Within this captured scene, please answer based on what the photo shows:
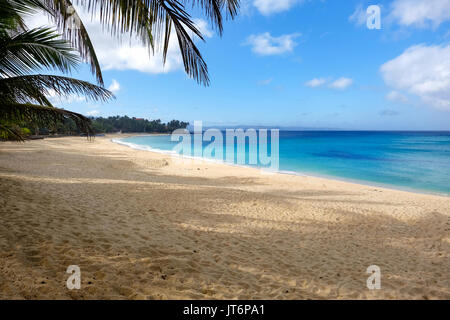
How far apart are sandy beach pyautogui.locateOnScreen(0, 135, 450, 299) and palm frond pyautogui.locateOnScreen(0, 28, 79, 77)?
2.38 meters

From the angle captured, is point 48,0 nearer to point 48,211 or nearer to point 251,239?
point 48,211

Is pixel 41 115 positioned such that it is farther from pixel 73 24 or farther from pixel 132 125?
pixel 132 125

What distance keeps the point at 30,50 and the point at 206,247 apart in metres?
4.18

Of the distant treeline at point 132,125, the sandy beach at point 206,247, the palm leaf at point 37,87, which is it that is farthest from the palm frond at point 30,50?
the distant treeline at point 132,125

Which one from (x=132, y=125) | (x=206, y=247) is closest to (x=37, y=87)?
(x=206, y=247)

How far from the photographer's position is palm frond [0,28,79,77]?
3.62m

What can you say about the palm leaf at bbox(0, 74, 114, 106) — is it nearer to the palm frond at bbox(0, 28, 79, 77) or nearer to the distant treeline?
the palm frond at bbox(0, 28, 79, 77)

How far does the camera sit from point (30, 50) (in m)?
3.81

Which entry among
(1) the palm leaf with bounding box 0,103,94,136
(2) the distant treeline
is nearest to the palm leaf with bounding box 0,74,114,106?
(1) the palm leaf with bounding box 0,103,94,136
